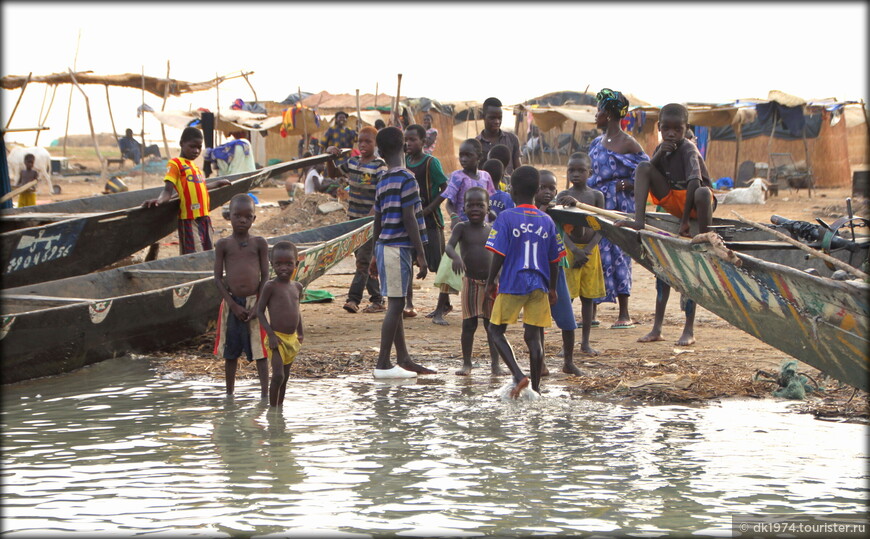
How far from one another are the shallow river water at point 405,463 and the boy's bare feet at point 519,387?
4.3 inches

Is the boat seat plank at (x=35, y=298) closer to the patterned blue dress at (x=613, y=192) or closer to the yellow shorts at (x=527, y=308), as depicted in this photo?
the yellow shorts at (x=527, y=308)

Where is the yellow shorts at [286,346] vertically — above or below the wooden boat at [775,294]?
below

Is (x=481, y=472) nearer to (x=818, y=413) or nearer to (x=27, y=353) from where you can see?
(x=818, y=413)

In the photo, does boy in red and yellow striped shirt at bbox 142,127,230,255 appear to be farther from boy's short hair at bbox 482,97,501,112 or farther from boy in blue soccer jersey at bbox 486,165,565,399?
boy in blue soccer jersey at bbox 486,165,565,399

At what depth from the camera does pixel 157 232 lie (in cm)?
929

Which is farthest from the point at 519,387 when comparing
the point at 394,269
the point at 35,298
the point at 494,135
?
the point at 35,298

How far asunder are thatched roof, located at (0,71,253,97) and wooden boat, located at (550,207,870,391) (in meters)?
17.4

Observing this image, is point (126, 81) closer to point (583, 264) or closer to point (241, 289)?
point (583, 264)

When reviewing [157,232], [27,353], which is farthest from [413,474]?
[157,232]

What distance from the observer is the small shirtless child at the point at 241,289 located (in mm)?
5766

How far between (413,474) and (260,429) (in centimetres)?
120

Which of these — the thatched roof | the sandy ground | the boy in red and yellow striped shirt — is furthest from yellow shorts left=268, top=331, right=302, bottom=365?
the thatched roof

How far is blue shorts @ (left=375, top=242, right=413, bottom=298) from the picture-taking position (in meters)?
6.48

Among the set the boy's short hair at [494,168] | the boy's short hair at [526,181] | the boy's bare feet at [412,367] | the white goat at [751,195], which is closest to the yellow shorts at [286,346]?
the boy's bare feet at [412,367]
